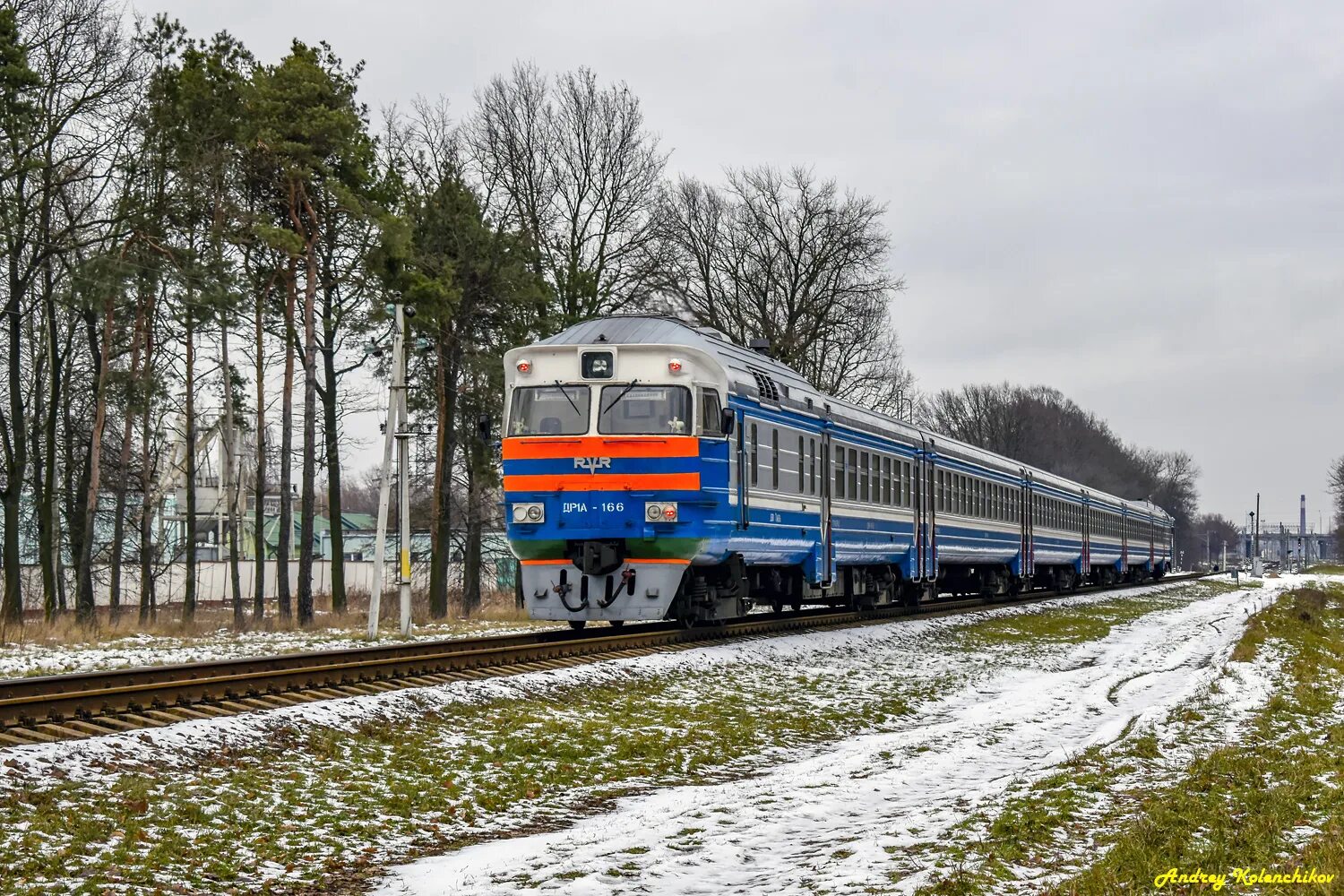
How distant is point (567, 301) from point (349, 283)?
7.50 m

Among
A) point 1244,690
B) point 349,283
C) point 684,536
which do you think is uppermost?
point 349,283

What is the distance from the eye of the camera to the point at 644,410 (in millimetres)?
18812

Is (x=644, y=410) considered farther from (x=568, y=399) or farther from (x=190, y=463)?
(x=190, y=463)

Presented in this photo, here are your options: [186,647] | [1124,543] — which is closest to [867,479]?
[186,647]

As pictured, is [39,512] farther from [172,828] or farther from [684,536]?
[172,828]

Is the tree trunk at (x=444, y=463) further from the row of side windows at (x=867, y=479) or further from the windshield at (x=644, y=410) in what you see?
the windshield at (x=644, y=410)

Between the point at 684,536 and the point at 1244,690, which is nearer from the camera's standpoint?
the point at 1244,690

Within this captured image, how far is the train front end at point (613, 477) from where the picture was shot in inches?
731

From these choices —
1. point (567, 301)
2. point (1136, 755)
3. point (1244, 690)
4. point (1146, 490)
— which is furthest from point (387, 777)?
point (1146, 490)

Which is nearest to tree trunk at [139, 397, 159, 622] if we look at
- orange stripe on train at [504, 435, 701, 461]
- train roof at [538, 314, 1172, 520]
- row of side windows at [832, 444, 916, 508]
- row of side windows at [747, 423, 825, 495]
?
row of side windows at [832, 444, 916, 508]

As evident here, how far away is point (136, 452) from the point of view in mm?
42156

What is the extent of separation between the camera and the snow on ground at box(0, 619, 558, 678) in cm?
1710

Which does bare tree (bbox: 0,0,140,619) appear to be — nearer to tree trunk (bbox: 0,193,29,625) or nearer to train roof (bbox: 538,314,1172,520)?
tree trunk (bbox: 0,193,29,625)

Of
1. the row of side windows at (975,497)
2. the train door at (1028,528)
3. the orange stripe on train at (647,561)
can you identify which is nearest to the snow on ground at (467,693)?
the orange stripe on train at (647,561)
